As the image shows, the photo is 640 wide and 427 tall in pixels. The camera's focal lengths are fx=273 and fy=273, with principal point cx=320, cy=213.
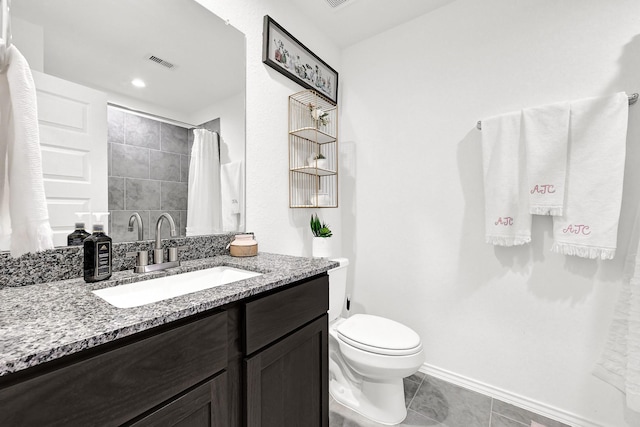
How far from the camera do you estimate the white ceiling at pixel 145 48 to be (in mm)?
885

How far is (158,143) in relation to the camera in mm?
1109

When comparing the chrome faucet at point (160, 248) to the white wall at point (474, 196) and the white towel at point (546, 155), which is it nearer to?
the white wall at point (474, 196)

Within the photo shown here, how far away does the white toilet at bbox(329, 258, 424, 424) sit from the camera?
52.4 inches

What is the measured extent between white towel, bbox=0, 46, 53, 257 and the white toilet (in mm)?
1262

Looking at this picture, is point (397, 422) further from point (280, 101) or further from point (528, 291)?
point (280, 101)

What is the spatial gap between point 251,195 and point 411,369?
1209 millimetres

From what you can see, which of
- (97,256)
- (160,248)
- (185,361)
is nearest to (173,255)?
(160,248)

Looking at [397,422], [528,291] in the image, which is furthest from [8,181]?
[528,291]

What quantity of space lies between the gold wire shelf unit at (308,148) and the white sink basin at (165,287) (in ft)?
2.45

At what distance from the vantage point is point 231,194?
4.60 ft

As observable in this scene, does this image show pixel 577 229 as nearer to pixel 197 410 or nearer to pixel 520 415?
pixel 520 415

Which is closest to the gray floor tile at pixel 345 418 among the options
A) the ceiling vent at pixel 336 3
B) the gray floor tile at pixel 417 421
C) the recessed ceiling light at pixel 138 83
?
the gray floor tile at pixel 417 421

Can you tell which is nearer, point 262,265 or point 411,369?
point 262,265

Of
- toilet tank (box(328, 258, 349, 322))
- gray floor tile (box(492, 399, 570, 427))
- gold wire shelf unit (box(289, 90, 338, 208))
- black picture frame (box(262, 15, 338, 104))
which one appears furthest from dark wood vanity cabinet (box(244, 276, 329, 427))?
black picture frame (box(262, 15, 338, 104))
